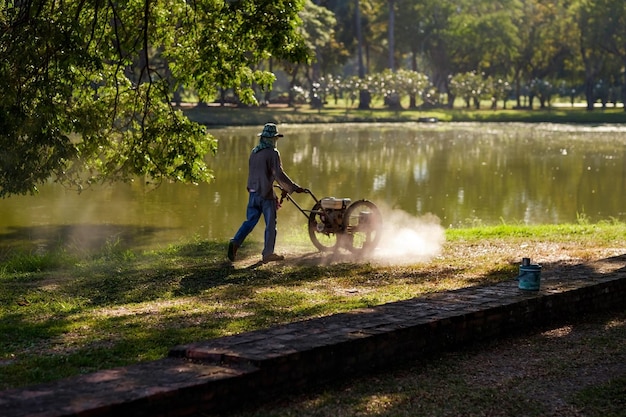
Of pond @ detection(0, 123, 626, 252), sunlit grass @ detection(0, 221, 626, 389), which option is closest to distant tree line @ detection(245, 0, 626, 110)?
pond @ detection(0, 123, 626, 252)

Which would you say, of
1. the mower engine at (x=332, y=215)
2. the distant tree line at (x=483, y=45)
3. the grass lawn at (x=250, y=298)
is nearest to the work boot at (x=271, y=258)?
the grass lawn at (x=250, y=298)

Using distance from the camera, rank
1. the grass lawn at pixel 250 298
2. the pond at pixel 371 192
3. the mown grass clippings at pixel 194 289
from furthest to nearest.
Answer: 1. the pond at pixel 371 192
2. the mown grass clippings at pixel 194 289
3. the grass lawn at pixel 250 298

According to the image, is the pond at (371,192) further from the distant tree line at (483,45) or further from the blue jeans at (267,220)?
the distant tree line at (483,45)

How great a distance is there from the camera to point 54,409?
5090 mm

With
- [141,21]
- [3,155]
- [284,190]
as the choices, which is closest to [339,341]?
[284,190]

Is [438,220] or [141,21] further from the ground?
[141,21]

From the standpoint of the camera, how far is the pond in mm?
20094

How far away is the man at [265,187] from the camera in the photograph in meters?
12.6

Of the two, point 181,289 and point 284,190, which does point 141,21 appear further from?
point 181,289

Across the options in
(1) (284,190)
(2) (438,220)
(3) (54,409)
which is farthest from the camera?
(2) (438,220)

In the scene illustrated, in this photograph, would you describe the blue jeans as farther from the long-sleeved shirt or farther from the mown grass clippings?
the mown grass clippings

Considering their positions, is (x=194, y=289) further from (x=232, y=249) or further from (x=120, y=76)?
(x=120, y=76)

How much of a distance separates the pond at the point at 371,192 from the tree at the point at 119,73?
1784 millimetres

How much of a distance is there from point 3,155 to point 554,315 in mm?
11436
